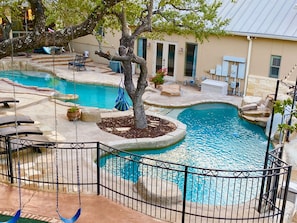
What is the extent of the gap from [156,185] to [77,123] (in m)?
5.29

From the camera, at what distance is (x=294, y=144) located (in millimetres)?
10984

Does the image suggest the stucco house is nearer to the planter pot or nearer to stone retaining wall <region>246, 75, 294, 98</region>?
stone retaining wall <region>246, 75, 294, 98</region>

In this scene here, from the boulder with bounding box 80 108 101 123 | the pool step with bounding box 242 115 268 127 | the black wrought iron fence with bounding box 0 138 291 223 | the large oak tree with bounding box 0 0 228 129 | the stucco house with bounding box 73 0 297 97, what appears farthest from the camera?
the stucco house with bounding box 73 0 297 97

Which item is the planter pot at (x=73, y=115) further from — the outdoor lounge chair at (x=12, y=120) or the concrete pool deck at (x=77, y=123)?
the outdoor lounge chair at (x=12, y=120)

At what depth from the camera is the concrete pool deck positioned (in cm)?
693

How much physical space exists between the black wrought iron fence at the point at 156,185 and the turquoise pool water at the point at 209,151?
0.18ft

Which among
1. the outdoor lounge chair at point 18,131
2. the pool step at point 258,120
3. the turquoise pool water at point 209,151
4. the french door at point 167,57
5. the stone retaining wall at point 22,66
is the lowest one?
the turquoise pool water at point 209,151

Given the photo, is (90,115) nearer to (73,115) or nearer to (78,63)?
(73,115)

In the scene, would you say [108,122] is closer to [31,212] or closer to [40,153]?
[40,153]

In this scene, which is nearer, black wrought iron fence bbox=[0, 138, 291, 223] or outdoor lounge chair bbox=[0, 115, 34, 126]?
black wrought iron fence bbox=[0, 138, 291, 223]

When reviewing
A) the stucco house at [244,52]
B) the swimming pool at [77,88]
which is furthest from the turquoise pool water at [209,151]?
the swimming pool at [77,88]

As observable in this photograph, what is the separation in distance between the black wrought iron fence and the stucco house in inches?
321

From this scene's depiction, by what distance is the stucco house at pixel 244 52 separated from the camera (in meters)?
15.9

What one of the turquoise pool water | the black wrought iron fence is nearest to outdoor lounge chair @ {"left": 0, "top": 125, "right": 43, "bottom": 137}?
the black wrought iron fence
